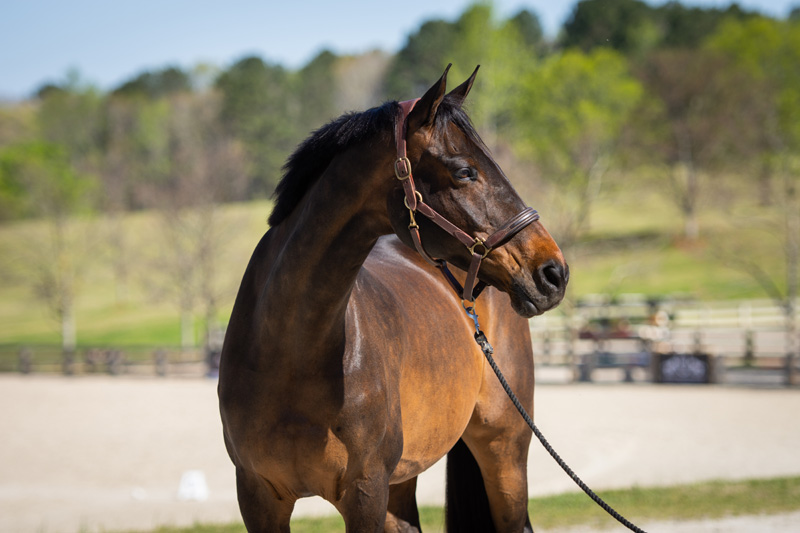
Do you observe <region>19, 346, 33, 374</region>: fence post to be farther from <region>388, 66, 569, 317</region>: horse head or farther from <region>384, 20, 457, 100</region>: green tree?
<region>384, 20, 457, 100</region>: green tree

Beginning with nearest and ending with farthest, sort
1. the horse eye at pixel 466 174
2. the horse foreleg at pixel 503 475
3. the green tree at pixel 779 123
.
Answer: the horse eye at pixel 466 174 < the horse foreleg at pixel 503 475 < the green tree at pixel 779 123

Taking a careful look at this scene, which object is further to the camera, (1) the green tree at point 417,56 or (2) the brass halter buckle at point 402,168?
Result: (1) the green tree at point 417,56

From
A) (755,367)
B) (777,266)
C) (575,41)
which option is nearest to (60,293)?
(755,367)

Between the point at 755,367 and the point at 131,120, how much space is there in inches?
2559

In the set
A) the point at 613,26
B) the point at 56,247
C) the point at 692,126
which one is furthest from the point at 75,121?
the point at 692,126

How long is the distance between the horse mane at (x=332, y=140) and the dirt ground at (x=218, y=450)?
563 cm

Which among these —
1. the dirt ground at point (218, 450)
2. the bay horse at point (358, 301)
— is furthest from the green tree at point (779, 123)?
the bay horse at point (358, 301)

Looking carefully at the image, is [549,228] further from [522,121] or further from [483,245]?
[483,245]

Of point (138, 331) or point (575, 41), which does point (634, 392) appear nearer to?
point (138, 331)

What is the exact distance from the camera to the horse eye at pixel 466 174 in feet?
8.23

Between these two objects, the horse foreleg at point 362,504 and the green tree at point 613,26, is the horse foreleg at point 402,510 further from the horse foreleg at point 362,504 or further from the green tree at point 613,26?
the green tree at point 613,26

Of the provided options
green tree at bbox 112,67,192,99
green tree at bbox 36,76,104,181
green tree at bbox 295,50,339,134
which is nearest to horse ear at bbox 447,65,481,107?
green tree at bbox 295,50,339,134

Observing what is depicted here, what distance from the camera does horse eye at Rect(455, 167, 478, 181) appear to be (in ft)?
8.23

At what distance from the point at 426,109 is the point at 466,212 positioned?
1.26ft
